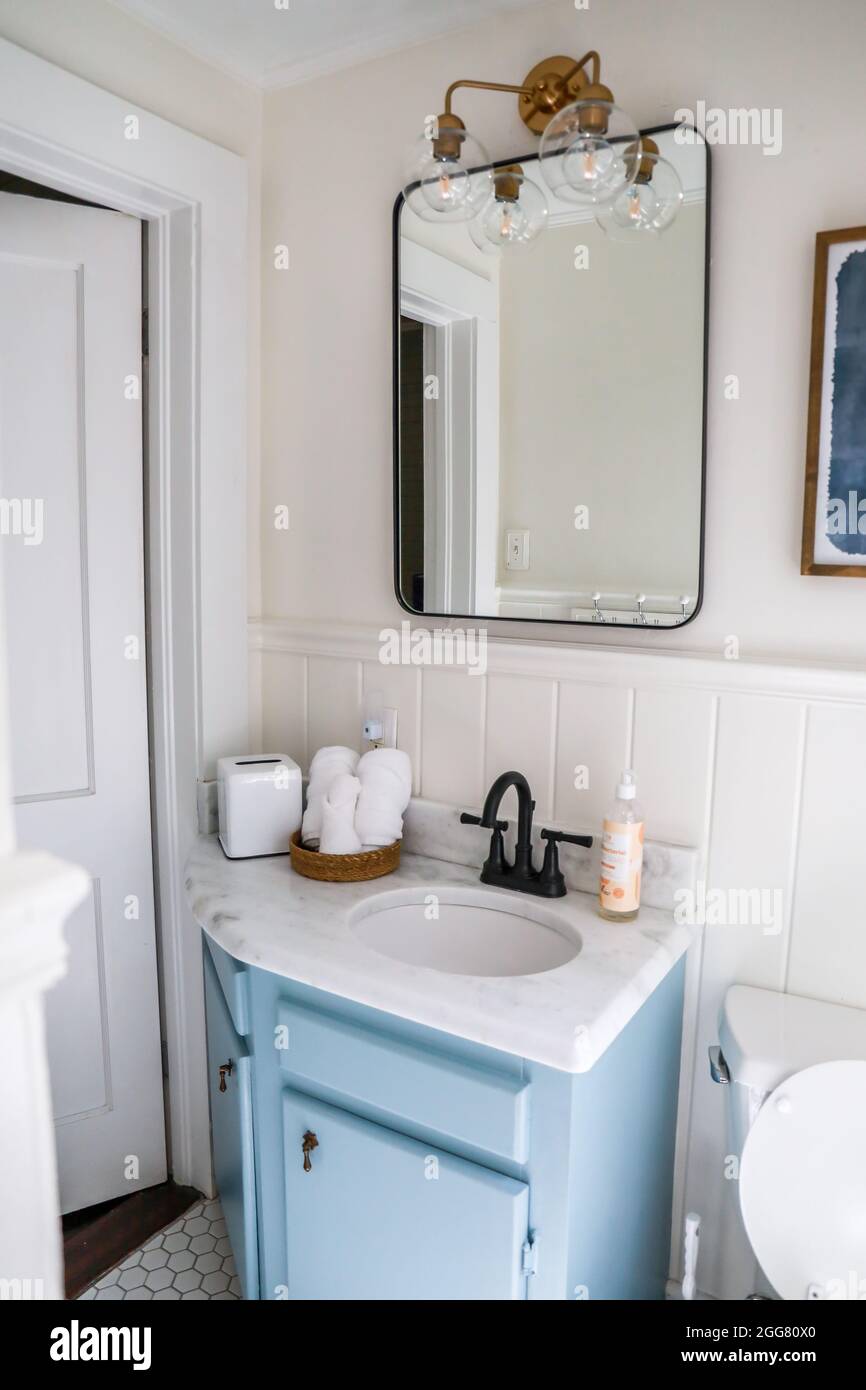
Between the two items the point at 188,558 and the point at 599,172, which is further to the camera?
the point at 188,558

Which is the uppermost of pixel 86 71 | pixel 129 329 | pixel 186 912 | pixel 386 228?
pixel 86 71

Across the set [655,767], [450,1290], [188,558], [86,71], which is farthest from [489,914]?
[86,71]

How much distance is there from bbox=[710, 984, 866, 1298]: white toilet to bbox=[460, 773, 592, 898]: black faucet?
0.39 metres

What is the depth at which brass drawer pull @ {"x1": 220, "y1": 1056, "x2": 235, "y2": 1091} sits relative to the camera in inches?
61.7

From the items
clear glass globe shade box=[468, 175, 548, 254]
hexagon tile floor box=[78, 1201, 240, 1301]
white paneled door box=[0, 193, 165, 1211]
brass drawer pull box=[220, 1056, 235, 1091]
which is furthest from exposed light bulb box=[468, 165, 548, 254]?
hexagon tile floor box=[78, 1201, 240, 1301]

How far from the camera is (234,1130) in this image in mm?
1554

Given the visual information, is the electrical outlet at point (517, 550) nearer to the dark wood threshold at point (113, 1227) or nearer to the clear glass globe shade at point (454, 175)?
the clear glass globe shade at point (454, 175)

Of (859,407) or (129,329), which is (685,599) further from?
(129,329)

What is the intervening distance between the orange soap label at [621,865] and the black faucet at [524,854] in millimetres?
82

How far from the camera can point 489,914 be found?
1.57 metres

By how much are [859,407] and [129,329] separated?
1.34 meters

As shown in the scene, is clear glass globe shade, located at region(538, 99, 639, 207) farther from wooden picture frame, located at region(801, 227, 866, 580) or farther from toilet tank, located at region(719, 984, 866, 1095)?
toilet tank, located at region(719, 984, 866, 1095)
